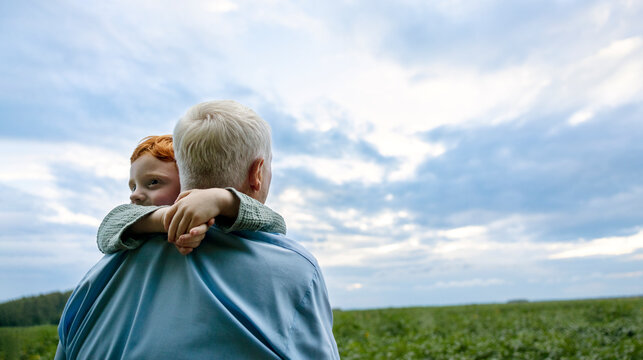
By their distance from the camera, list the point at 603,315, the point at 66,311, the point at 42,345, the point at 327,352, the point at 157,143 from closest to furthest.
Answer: the point at 327,352, the point at 66,311, the point at 157,143, the point at 42,345, the point at 603,315

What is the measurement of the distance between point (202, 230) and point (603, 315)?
1450 cm

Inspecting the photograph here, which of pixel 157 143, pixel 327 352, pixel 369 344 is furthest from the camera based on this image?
pixel 369 344

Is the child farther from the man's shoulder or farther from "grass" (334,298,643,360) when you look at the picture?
"grass" (334,298,643,360)

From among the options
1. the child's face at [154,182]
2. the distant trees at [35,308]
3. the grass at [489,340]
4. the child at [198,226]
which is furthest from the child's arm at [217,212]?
the grass at [489,340]

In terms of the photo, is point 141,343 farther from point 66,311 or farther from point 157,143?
point 157,143

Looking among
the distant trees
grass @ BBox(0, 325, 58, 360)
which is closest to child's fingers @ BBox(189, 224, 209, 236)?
the distant trees

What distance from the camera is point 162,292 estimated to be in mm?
1133

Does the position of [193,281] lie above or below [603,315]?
above

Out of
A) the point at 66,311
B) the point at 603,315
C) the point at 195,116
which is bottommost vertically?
the point at 603,315

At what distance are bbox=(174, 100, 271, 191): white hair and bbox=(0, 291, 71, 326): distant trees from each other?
14.4 feet

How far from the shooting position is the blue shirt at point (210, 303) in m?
1.09

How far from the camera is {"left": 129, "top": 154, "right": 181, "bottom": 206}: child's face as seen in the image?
166 centimetres

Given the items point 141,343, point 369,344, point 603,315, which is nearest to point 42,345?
point 369,344

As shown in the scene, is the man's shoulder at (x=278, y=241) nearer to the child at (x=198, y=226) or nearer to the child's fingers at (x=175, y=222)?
the child at (x=198, y=226)
